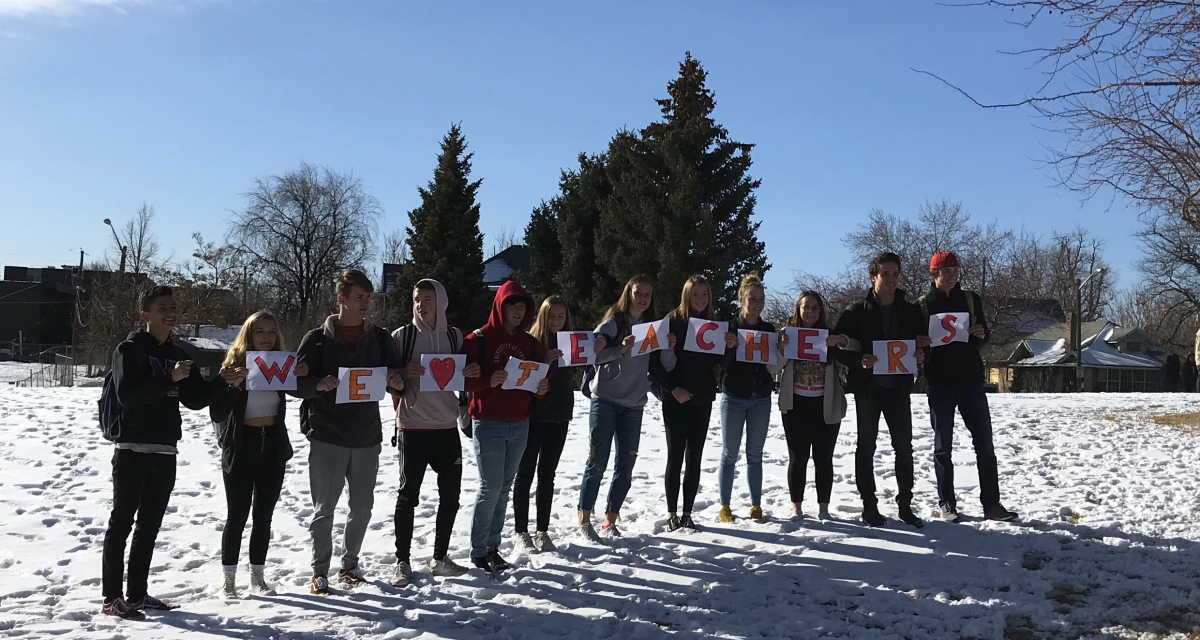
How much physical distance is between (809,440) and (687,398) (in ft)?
3.83

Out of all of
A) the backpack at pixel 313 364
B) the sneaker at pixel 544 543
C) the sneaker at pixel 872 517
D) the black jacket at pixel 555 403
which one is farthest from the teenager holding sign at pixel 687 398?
the backpack at pixel 313 364

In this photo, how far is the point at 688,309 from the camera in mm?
7383

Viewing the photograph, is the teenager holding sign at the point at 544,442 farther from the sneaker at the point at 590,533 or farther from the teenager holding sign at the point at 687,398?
the teenager holding sign at the point at 687,398

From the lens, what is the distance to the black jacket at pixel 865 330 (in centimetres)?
738

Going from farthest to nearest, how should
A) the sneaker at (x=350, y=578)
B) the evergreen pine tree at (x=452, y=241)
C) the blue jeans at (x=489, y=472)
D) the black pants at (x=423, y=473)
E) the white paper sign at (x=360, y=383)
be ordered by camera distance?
1. the evergreen pine tree at (x=452, y=241)
2. the blue jeans at (x=489, y=472)
3. the black pants at (x=423, y=473)
4. the sneaker at (x=350, y=578)
5. the white paper sign at (x=360, y=383)

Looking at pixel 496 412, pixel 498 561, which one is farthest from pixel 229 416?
pixel 498 561

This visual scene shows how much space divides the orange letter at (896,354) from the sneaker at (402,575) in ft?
13.2

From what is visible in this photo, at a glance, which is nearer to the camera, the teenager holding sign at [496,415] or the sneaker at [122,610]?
the sneaker at [122,610]

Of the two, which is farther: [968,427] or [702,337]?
[968,427]

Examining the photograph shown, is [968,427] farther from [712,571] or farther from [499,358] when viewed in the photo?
[499,358]

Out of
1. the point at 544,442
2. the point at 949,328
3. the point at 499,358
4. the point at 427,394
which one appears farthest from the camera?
the point at 949,328

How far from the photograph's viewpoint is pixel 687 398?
7.17m

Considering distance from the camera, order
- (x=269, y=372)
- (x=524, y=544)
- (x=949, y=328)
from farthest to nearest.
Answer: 1. (x=949, y=328)
2. (x=524, y=544)
3. (x=269, y=372)

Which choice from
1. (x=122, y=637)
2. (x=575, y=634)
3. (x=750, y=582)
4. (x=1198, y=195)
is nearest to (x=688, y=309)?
(x=750, y=582)
